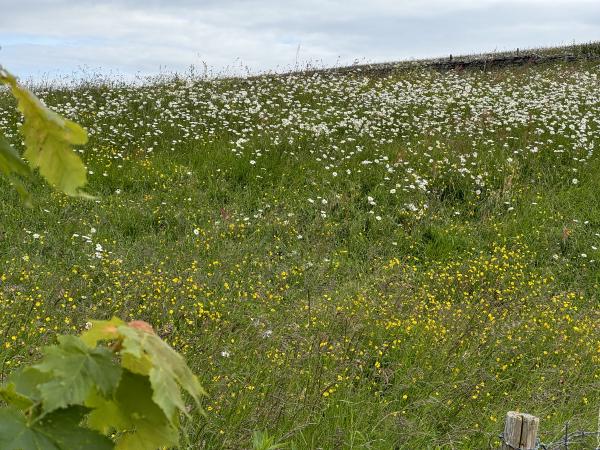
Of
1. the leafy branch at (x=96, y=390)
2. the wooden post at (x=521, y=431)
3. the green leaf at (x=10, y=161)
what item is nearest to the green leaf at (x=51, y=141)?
the green leaf at (x=10, y=161)

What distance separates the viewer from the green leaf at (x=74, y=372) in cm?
79

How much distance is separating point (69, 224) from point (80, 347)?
5806 millimetres

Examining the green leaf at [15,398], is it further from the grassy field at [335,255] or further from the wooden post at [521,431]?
the wooden post at [521,431]

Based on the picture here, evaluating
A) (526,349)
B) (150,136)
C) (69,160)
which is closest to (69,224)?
(150,136)

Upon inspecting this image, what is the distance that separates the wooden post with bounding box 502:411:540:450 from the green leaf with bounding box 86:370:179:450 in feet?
5.96

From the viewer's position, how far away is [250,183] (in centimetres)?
809

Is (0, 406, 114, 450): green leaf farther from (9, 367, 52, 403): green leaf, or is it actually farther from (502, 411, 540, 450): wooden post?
(502, 411, 540, 450): wooden post

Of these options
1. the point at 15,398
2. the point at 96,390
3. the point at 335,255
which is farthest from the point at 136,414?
the point at 335,255

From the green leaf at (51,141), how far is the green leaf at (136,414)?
309 millimetres

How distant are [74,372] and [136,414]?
13 centimetres

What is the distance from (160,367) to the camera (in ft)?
2.63

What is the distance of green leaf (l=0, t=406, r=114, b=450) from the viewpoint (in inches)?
31.5

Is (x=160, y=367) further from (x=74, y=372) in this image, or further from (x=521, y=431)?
(x=521, y=431)

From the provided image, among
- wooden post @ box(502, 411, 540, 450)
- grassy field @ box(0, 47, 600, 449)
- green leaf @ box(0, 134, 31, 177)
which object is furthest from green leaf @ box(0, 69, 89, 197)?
wooden post @ box(502, 411, 540, 450)
